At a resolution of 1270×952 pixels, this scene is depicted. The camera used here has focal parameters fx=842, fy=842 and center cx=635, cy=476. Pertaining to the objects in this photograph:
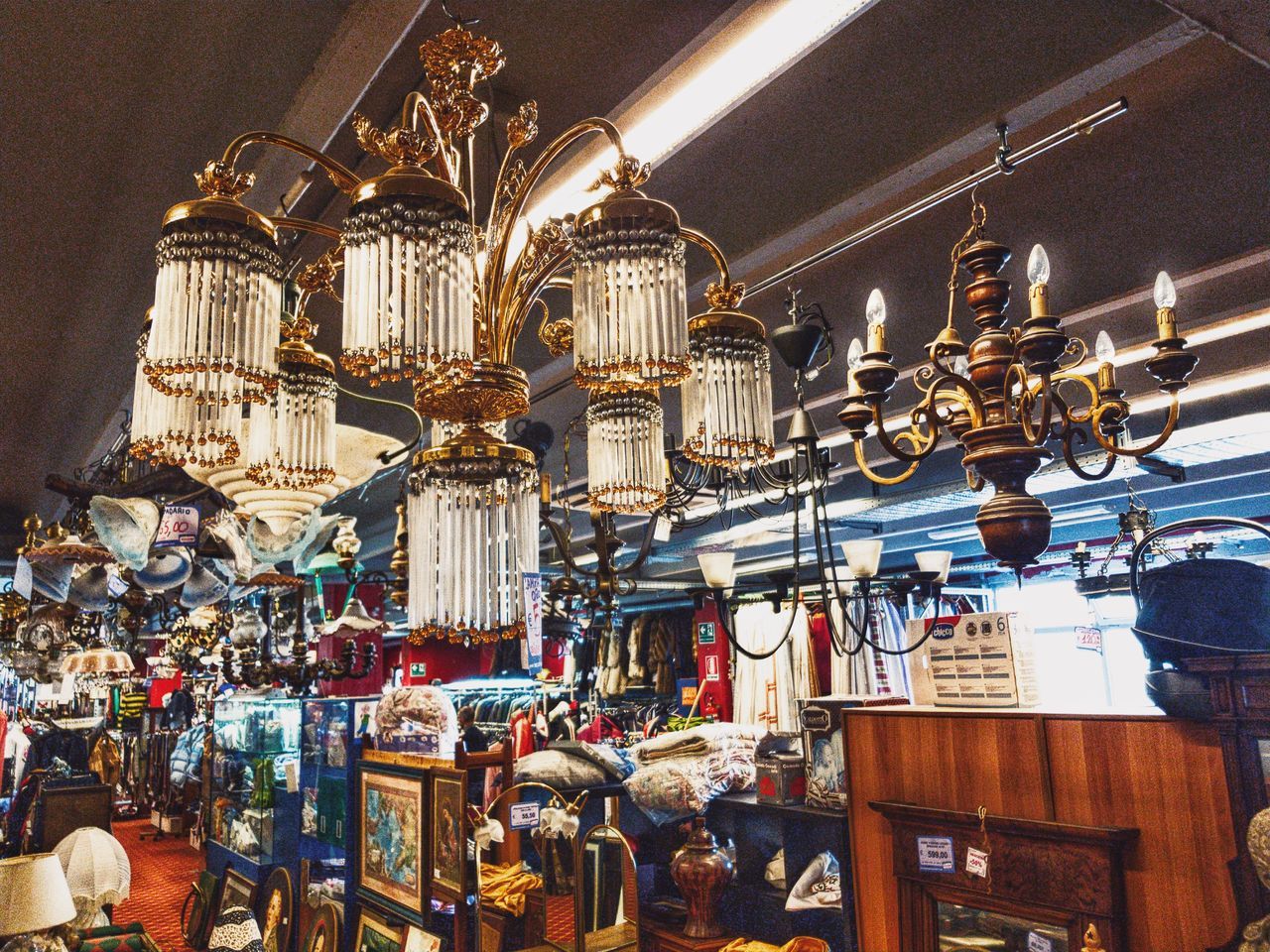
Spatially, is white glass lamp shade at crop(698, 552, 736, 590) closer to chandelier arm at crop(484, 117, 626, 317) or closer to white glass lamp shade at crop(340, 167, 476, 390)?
chandelier arm at crop(484, 117, 626, 317)

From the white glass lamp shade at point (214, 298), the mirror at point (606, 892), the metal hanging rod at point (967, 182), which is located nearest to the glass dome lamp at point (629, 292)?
the white glass lamp shade at point (214, 298)

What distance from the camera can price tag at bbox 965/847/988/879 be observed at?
2381 mm

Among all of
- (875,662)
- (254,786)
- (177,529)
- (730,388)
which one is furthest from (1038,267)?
(875,662)

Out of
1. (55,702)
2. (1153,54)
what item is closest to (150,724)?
(55,702)

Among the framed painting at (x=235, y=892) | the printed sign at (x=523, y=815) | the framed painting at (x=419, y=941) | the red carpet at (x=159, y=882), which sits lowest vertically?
the red carpet at (x=159, y=882)

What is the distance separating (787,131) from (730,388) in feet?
4.48

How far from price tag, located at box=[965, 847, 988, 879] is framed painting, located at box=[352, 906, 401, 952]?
209 centimetres

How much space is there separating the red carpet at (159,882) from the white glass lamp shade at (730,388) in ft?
19.7

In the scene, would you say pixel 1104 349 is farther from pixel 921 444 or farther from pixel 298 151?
pixel 298 151

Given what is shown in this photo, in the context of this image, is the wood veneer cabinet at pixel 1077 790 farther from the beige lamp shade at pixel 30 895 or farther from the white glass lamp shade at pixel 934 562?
the beige lamp shade at pixel 30 895

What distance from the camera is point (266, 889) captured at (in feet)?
15.6

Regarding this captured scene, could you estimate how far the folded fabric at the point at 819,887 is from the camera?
2.80 metres

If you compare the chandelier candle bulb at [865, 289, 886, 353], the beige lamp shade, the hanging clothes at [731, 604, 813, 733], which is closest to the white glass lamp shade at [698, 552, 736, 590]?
the chandelier candle bulb at [865, 289, 886, 353]

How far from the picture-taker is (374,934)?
3367 mm
